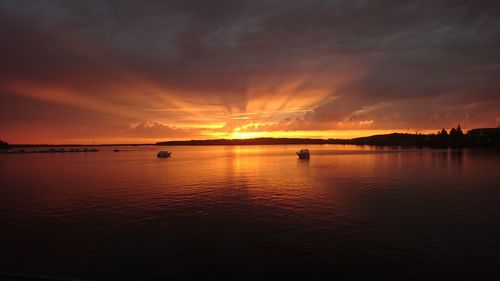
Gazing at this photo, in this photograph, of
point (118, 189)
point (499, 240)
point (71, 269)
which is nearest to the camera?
point (71, 269)

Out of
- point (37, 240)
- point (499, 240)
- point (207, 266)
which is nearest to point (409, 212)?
point (499, 240)

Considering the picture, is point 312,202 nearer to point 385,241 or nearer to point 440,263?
point 385,241

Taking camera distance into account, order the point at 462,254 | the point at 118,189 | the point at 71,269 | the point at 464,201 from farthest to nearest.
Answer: the point at 118,189, the point at 464,201, the point at 462,254, the point at 71,269

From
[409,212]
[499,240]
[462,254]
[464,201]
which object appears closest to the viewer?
[462,254]

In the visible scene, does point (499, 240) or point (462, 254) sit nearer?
point (462, 254)

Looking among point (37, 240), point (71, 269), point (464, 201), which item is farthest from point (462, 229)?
point (37, 240)

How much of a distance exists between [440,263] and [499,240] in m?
7.22

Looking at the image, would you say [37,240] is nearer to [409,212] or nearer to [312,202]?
[312,202]

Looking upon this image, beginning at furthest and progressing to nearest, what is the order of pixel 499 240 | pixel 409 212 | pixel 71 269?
pixel 409 212, pixel 499 240, pixel 71 269

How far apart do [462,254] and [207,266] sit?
1517 centimetres

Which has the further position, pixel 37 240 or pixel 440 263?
pixel 37 240

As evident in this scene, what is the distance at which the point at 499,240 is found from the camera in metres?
22.0

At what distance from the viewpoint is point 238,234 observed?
79.5 ft

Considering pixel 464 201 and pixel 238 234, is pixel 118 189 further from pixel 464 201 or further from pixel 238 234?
pixel 464 201
